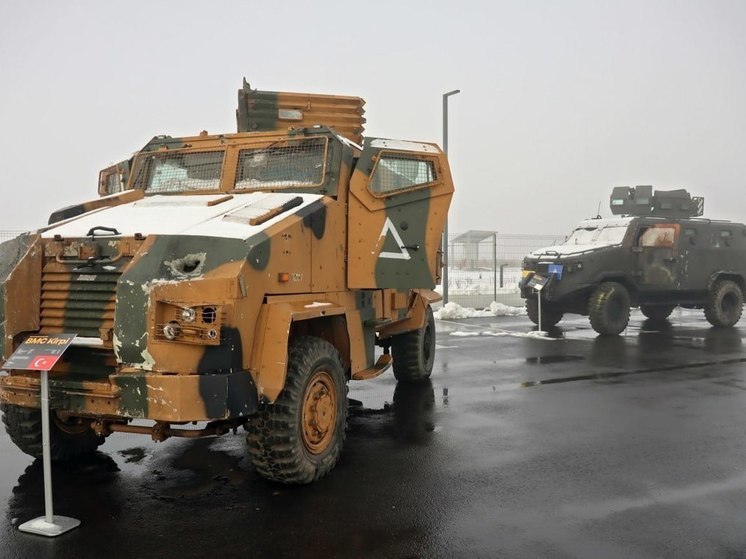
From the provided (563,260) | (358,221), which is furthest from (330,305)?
(563,260)

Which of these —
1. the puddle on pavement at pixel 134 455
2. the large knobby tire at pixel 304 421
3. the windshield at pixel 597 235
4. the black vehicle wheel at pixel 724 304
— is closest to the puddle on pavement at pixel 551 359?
the windshield at pixel 597 235

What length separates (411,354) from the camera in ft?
25.8

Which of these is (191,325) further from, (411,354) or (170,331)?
(411,354)

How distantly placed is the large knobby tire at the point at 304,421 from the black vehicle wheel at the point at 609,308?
8.49 m

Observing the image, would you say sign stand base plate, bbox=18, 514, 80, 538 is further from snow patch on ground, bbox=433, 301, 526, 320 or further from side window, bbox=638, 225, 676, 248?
snow patch on ground, bbox=433, 301, 526, 320

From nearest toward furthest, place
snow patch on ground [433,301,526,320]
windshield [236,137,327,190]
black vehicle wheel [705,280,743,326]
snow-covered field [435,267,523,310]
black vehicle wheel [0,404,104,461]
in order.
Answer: black vehicle wheel [0,404,104,461] < windshield [236,137,327,190] < black vehicle wheel [705,280,743,326] < snow patch on ground [433,301,526,320] < snow-covered field [435,267,523,310]

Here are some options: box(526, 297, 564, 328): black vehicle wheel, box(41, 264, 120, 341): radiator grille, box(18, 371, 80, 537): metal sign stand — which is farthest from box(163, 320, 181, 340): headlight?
box(526, 297, 564, 328): black vehicle wheel

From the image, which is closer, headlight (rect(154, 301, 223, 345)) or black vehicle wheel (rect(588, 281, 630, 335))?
headlight (rect(154, 301, 223, 345))

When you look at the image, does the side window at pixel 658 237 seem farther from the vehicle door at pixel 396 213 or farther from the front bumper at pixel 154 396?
the front bumper at pixel 154 396

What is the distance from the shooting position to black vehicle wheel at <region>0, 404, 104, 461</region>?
15.2ft

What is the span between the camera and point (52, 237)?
4.40m

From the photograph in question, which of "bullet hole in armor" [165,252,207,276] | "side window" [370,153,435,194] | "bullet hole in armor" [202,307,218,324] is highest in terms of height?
"side window" [370,153,435,194]

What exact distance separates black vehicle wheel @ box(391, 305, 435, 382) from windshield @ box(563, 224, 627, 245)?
245 inches

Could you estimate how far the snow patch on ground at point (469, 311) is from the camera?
15.8 metres
